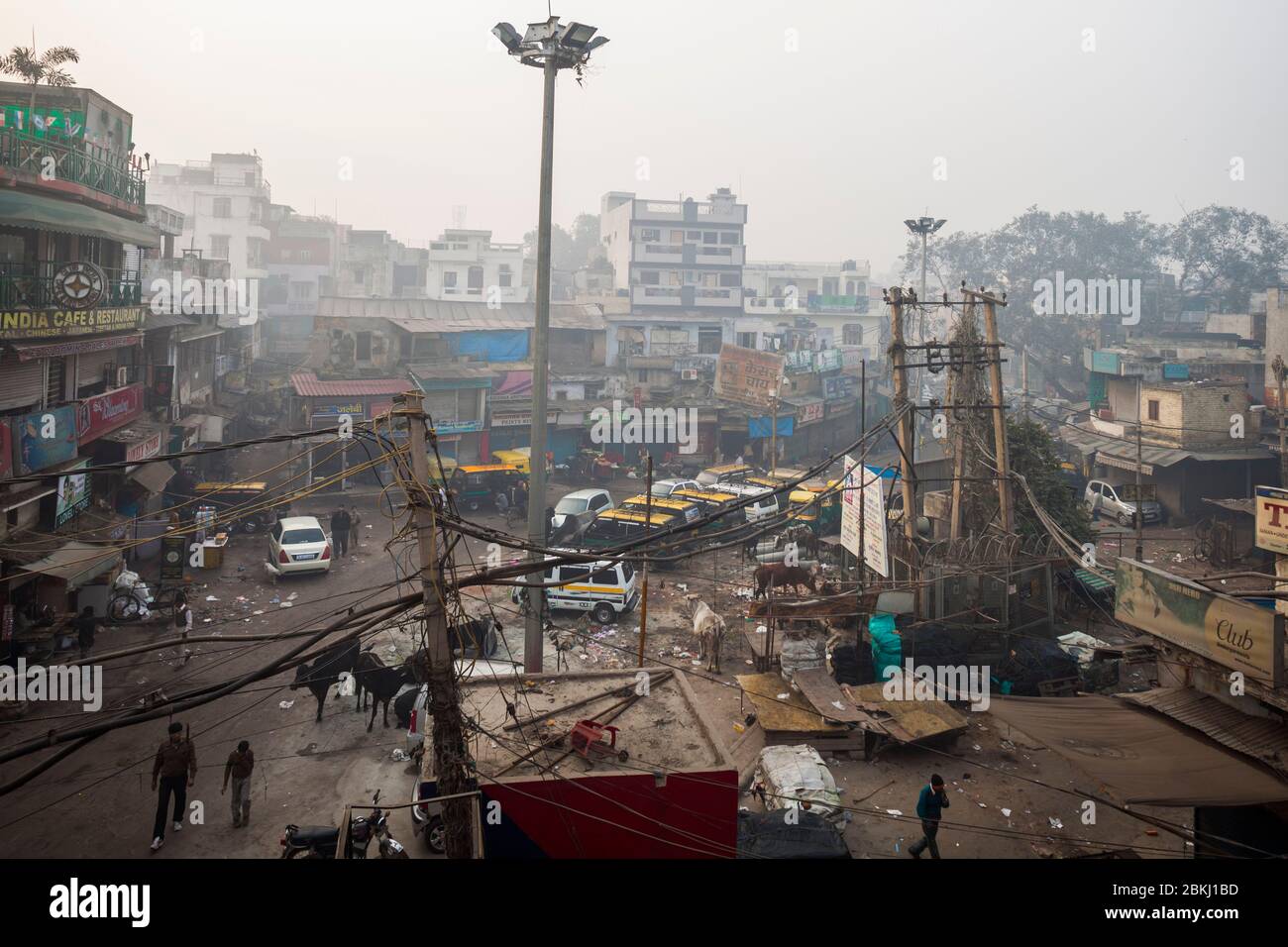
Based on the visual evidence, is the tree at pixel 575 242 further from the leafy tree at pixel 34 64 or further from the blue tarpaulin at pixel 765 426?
the leafy tree at pixel 34 64

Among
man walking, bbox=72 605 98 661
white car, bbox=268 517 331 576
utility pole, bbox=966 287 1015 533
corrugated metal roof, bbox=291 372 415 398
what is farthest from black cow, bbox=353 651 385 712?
corrugated metal roof, bbox=291 372 415 398

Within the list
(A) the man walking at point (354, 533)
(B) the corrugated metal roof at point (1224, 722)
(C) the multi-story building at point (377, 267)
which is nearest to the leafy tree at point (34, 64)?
(A) the man walking at point (354, 533)

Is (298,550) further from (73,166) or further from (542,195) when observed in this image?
(542,195)

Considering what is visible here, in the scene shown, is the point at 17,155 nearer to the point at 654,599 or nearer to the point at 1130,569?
the point at 654,599

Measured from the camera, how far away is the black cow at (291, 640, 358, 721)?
536 inches

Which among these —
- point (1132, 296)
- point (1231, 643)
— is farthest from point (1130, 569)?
point (1132, 296)

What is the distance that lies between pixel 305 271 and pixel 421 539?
56845mm

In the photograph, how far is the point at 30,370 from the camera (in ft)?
56.6

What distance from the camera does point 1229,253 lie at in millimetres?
58844

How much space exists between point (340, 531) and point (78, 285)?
8251 millimetres

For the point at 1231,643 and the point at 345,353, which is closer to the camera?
the point at 1231,643

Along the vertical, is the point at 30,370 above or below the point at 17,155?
below

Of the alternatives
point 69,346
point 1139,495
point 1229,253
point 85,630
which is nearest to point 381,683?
point 85,630

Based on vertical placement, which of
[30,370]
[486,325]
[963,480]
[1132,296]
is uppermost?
[1132,296]
